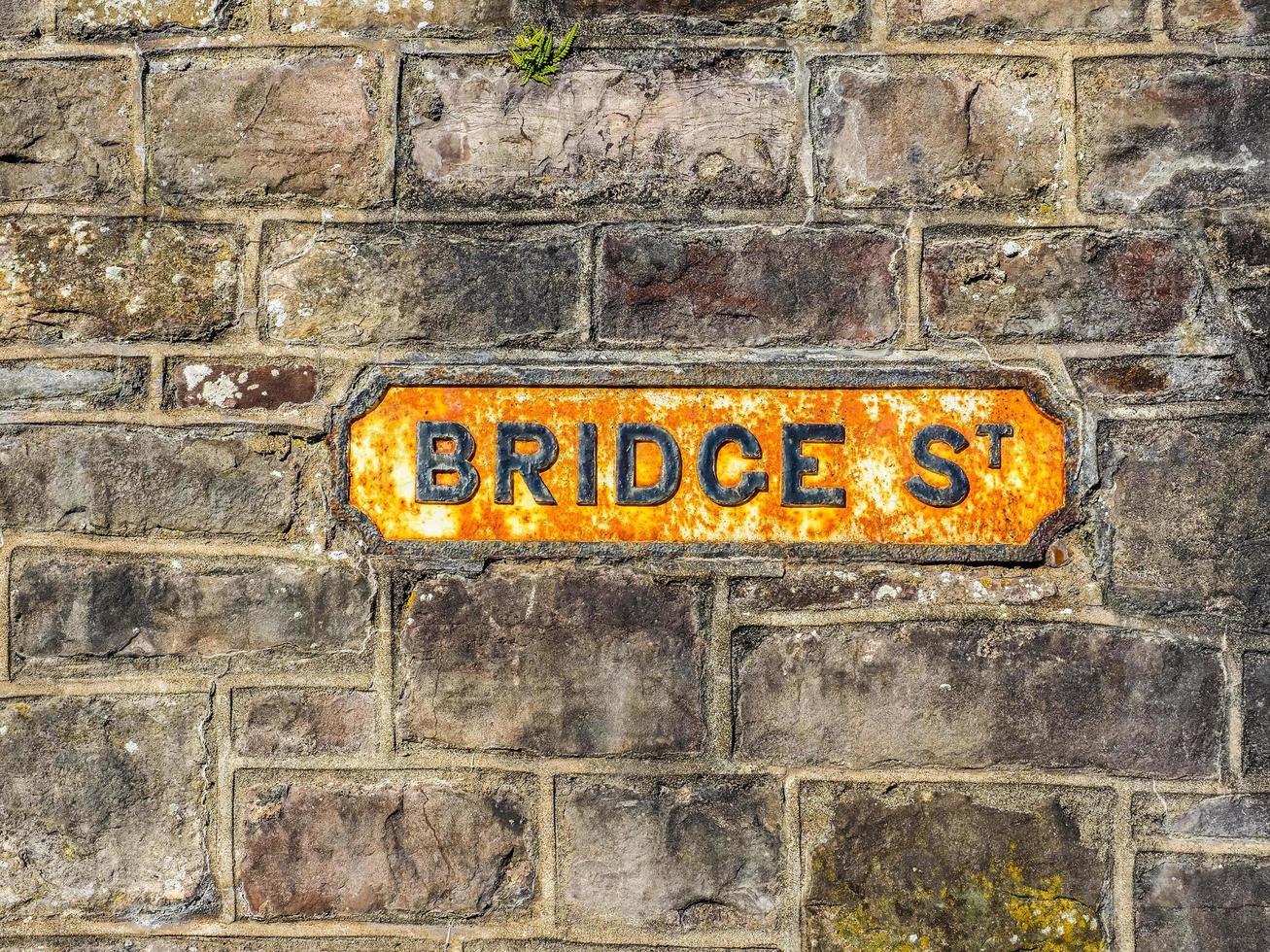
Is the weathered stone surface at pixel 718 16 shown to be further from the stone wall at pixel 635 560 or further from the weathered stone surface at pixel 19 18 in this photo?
the weathered stone surface at pixel 19 18

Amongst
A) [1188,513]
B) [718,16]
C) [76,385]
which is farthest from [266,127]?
[1188,513]

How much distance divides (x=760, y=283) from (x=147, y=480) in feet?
3.55

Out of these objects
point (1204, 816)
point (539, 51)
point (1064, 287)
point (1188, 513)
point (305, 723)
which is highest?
point (539, 51)

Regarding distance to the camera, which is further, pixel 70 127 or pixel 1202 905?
pixel 70 127

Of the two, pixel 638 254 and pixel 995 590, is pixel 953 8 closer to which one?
pixel 638 254

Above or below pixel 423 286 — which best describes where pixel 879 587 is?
below

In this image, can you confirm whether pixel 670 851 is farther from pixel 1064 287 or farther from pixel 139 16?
pixel 139 16

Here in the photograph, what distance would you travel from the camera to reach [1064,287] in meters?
1.58

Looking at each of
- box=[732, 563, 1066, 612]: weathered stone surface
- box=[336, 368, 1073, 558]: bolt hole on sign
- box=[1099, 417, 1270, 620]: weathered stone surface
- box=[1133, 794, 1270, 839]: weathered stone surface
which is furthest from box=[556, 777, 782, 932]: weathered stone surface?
box=[1099, 417, 1270, 620]: weathered stone surface

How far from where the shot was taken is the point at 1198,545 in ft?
5.12

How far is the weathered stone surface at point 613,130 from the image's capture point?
1.61 m

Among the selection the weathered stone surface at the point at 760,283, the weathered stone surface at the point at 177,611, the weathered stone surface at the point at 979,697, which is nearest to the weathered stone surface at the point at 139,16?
the weathered stone surface at the point at 760,283

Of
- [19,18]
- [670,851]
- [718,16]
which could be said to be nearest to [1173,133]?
[718,16]

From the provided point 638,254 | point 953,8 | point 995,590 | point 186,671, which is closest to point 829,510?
point 995,590
